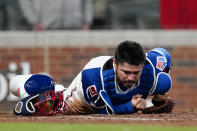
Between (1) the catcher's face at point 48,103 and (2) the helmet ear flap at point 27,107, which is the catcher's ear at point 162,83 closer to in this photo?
(1) the catcher's face at point 48,103

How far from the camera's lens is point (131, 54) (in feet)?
25.8

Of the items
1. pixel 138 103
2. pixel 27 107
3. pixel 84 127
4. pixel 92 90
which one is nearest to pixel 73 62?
pixel 27 107

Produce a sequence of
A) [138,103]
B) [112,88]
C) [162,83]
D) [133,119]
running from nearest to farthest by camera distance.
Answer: [133,119]
[138,103]
[112,88]
[162,83]

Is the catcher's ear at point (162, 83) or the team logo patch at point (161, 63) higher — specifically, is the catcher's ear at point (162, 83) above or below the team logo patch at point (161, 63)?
below

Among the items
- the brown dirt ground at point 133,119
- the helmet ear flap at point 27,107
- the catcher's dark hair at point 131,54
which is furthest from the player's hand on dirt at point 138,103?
the helmet ear flap at point 27,107

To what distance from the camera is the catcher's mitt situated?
8.55m

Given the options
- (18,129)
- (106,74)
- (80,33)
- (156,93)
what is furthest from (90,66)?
(80,33)

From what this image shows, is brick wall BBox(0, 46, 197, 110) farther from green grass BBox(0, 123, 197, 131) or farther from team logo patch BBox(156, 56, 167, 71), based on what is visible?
green grass BBox(0, 123, 197, 131)

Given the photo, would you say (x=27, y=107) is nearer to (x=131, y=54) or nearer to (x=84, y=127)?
(x=131, y=54)

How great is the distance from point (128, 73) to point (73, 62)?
5.95 m

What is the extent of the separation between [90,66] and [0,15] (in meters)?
5.14

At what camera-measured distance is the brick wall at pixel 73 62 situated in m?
13.6

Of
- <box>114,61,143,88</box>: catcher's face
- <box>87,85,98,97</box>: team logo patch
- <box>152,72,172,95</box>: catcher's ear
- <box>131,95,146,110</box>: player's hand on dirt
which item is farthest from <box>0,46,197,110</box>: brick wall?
<box>114,61,143,88</box>: catcher's face

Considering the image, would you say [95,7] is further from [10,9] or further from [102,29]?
[10,9]
